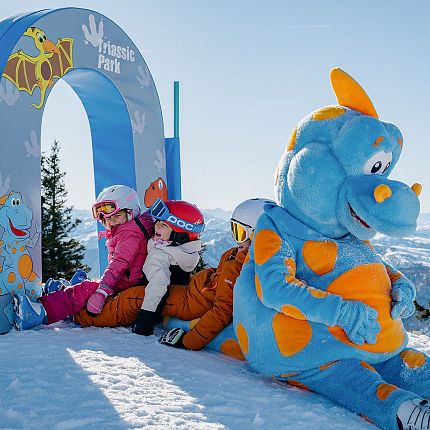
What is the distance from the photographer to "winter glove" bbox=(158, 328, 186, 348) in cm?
340

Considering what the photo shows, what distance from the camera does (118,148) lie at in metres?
5.88

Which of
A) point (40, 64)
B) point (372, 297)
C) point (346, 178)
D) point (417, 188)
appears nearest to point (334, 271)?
point (372, 297)

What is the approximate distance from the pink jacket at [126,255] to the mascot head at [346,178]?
164cm

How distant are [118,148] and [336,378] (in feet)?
12.9

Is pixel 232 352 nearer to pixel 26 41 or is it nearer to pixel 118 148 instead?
pixel 26 41

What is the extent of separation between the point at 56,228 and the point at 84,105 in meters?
13.5

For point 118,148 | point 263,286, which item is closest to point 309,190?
point 263,286

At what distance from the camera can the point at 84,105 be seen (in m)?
5.92

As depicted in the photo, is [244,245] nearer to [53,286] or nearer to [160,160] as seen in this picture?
[53,286]

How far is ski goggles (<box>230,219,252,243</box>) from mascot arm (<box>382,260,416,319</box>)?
0.98m

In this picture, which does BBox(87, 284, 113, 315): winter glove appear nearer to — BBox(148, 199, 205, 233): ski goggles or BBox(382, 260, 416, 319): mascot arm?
BBox(148, 199, 205, 233): ski goggles

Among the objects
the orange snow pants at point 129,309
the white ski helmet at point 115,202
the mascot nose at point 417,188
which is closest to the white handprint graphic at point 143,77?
the white ski helmet at point 115,202

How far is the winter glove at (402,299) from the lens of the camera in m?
2.66

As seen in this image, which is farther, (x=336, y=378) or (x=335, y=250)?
(x=335, y=250)
